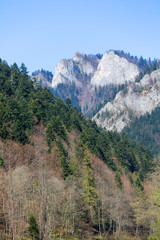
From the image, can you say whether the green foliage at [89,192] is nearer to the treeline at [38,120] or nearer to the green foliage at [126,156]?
the treeline at [38,120]

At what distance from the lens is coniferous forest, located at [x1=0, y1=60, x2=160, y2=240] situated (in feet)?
116

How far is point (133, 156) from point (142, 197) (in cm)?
3801

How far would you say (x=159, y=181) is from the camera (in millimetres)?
60625

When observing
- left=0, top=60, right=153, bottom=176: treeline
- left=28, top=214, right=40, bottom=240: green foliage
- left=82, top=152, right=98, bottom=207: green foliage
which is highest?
left=0, top=60, right=153, bottom=176: treeline

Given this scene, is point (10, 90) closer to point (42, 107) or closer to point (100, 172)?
point (42, 107)

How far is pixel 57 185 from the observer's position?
4334cm

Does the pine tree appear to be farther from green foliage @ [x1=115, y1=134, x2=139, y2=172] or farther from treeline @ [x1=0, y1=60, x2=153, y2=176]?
green foliage @ [x1=115, y1=134, x2=139, y2=172]

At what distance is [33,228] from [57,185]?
10318mm

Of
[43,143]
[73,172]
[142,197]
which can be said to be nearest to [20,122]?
[43,143]

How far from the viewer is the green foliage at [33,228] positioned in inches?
1310

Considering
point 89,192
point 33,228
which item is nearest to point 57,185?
point 33,228

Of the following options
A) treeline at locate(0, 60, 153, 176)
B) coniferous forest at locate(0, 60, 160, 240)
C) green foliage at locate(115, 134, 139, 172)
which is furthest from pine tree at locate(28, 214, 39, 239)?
green foliage at locate(115, 134, 139, 172)

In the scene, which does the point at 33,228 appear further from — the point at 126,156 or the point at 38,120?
the point at 126,156

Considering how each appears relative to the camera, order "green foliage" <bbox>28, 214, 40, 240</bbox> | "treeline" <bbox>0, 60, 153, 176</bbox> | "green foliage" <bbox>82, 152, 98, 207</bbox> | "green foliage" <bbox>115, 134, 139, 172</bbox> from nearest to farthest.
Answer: "green foliage" <bbox>28, 214, 40, 240</bbox>, "green foliage" <bbox>82, 152, 98, 207</bbox>, "treeline" <bbox>0, 60, 153, 176</bbox>, "green foliage" <bbox>115, 134, 139, 172</bbox>
